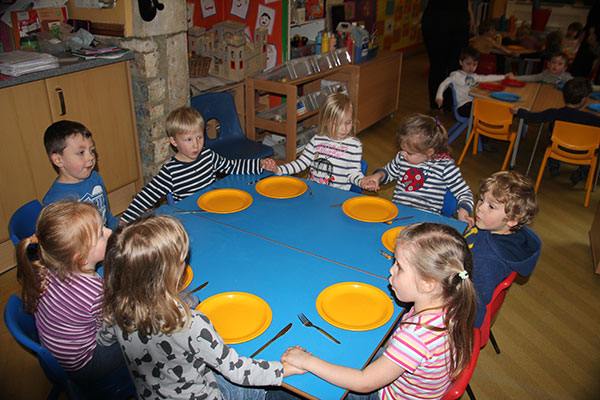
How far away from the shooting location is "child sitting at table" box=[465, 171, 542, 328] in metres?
1.83

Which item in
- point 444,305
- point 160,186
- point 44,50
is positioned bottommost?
point 160,186

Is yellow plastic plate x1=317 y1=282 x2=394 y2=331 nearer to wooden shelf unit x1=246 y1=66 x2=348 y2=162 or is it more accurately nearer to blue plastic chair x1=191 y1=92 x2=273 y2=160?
blue plastic chair x1=191 y1=92 x2=273 y2=160

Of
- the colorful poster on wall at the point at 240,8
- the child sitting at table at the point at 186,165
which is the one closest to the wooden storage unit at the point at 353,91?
the colorful poster on wall at the point at 240,8

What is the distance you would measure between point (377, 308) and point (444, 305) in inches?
11.6

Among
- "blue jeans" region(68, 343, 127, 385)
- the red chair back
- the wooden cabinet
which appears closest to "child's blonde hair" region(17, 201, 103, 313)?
"blue jeans" region(68, 343, 127, 385)

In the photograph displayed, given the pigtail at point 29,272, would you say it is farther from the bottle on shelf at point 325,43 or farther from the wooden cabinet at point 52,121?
the bottle on shelf at point 325,43

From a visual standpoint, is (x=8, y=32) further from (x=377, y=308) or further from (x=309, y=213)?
(x=377, y=308)

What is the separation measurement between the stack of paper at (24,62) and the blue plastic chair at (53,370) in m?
1.90

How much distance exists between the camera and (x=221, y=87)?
13.9 feet

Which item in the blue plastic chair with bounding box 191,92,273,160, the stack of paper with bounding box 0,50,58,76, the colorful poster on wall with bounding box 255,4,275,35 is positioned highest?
the colorful poster on wall with bounding box 255,4,275,35

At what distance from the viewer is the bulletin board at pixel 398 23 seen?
8.35 metres

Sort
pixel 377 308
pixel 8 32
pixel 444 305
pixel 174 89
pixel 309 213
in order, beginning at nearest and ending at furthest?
pixel 444 305 → pixel 377 308 → pixel 309 213 → pixel 8 32 → pixel 174 89

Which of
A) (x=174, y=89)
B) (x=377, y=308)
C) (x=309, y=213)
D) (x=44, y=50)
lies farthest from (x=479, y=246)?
(x=44, y=50)

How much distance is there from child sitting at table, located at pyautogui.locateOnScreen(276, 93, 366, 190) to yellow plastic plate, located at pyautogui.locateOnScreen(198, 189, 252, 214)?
16.8 inches
